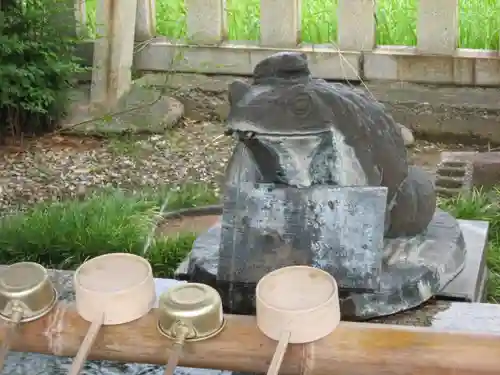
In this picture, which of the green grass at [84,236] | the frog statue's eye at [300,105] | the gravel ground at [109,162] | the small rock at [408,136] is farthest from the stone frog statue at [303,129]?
the small rock at [408,136]

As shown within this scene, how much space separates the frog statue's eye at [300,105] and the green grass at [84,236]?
1.05 metres

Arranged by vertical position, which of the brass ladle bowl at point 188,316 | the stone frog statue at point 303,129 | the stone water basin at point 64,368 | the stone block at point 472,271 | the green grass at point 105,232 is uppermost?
the stone frog statue at point 303,129

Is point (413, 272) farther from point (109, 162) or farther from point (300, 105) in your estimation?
point (109, 162)

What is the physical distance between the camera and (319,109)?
1472mm

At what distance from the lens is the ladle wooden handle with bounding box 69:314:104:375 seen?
1.01 metres

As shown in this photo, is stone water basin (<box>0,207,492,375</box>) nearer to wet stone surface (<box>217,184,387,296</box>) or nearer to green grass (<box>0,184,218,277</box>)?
wet stone surface (<box>217,184,387,296</box>)

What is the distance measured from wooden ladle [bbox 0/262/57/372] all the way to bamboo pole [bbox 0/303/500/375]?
0.01m

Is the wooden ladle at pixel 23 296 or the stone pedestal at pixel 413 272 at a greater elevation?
the wooden ladle at pixel 23 296

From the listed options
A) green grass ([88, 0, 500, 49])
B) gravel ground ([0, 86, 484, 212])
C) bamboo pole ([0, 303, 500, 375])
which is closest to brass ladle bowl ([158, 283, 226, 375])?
bamboo pole ([0, 303, 500, 375])

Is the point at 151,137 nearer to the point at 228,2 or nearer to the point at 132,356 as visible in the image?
the point at 228,2

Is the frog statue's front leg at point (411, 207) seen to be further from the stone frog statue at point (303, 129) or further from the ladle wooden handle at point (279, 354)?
the ladle wooden handle at point (279, 354)

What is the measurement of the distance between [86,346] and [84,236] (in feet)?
5.09

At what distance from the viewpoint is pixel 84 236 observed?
8.50 feet

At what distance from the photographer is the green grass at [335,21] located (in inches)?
156
